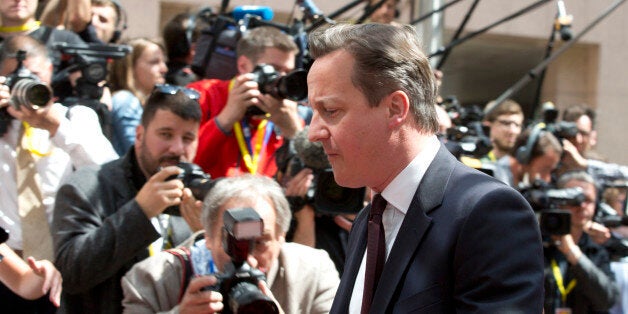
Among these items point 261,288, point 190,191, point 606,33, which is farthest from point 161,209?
point 606,33

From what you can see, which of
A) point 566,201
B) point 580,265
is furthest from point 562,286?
point 566,201

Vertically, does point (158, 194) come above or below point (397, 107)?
below

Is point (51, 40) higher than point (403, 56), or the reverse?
point (403, 56)

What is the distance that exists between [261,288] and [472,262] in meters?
0.75

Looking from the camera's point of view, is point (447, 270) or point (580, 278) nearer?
point (447, 270)

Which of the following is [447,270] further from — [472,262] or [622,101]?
[622,101]

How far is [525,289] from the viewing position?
2.14m

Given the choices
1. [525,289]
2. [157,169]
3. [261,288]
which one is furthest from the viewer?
[157,169]

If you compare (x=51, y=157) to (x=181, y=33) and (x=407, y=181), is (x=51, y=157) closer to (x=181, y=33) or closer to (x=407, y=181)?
(x=181, y=33)

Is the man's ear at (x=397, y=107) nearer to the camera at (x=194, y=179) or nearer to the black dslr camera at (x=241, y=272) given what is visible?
the black dslr camera at (x=241, y=272)

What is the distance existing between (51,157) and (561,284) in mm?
2742

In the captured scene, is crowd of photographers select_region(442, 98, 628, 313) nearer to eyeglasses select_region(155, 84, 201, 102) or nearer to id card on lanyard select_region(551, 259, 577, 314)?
id card on lanyard select_region(551, 259, 577, 314)

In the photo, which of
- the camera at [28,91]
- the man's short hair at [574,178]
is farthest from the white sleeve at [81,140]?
the man's short hair at [574,178]

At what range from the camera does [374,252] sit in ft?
7.72
